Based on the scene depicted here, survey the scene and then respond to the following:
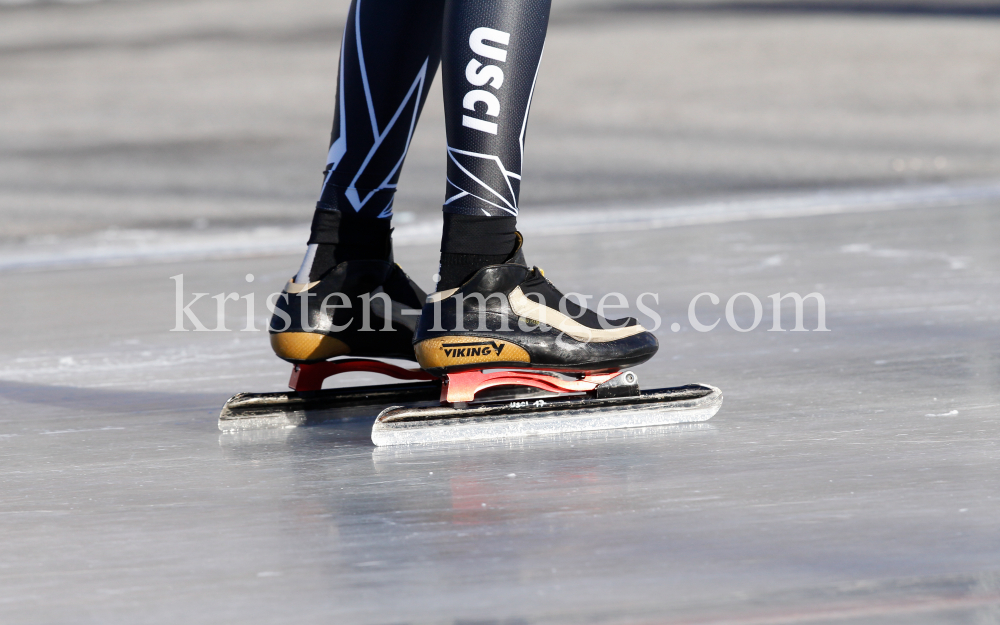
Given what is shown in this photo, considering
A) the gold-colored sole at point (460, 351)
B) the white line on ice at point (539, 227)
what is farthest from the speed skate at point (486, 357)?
the white line on ice at point (539, 227)

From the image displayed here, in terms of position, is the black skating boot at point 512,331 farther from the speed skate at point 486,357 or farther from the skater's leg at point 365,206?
the skater's leg at point 365,206

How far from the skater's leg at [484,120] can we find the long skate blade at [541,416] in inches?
5.5

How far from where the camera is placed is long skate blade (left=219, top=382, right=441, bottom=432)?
54.2 inches

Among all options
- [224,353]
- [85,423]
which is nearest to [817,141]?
[224,353]

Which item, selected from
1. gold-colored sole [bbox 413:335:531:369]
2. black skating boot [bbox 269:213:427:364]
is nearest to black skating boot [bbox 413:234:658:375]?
gold-colored sole [bbox 413:335:531:369]

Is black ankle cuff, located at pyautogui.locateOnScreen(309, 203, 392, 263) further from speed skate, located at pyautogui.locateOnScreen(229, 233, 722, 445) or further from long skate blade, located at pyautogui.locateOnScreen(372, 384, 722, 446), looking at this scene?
long skate blade, located at pyautogui.locateOnScreen(372, 384, 722, 446)

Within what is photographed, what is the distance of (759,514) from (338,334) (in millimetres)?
597

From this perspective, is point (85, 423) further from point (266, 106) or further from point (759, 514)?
point (266, 106)

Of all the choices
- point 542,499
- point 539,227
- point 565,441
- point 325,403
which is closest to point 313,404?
point 325,403

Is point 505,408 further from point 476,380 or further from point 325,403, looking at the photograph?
point 325,403

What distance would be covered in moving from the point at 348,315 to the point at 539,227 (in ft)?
7.71

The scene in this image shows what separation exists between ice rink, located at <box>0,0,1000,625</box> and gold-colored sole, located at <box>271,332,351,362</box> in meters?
0.09

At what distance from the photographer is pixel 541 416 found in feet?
4.22

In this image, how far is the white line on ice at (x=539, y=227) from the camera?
3395 mm
